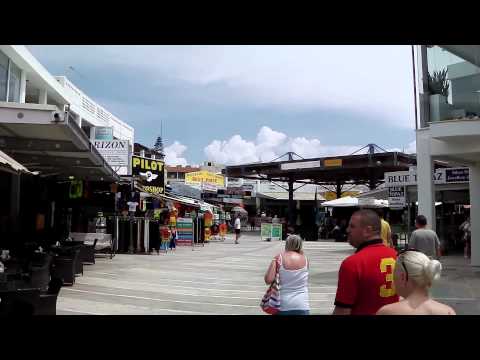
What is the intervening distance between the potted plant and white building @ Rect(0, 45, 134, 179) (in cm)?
901

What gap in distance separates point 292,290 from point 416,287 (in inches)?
90.0

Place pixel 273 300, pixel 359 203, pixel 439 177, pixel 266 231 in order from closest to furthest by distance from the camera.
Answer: pixel 273 300 < pixel 439 177 < pixel 359 203 < pixel 266 231

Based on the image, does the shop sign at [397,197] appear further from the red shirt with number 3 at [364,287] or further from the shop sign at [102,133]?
the shop sign at [102,133]

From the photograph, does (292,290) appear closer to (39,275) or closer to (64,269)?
Answer: (39,275)

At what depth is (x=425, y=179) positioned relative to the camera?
14961mm

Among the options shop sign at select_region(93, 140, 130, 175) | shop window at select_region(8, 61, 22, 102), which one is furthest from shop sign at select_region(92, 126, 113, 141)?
shop sign at select_region(93, 140, 130, 175)

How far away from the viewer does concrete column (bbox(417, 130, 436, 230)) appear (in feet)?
48.3

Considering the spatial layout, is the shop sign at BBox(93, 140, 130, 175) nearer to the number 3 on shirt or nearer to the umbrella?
the umbrella

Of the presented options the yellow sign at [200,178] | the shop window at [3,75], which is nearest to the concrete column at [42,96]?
the shop window at [3,75]

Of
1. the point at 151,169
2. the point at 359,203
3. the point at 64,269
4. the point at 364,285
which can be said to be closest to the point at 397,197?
the point at 359,203
